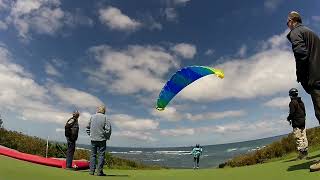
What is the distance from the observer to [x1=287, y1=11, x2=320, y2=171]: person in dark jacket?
6711mm

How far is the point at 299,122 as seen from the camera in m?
10.6

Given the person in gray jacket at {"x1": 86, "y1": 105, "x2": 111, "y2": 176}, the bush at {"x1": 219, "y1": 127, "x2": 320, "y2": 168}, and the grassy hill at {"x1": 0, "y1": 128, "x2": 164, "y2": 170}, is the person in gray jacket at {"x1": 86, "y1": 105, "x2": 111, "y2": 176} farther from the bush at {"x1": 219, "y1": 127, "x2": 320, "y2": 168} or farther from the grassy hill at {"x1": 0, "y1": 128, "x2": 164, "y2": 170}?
the bush at {"x1": 219, "y1": 127, "x2": 320, "y2": 168}

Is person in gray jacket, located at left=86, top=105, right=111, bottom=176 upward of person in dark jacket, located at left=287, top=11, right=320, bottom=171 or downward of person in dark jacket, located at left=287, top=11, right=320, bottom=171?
downward

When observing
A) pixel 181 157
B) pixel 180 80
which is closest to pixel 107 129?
pixel 180 80

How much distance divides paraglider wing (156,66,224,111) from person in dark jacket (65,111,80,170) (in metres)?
5.15

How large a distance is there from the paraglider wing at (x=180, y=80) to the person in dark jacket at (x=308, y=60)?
7.38m

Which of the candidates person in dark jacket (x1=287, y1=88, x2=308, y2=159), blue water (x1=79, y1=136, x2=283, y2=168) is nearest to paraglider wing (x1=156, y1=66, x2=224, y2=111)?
person in dark jacket (x1=287, y1=88, x2=308, y2=159)

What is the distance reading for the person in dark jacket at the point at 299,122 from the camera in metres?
10.6

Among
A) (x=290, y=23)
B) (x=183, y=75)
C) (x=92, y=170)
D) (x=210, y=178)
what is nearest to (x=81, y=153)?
(x=183, y=75)

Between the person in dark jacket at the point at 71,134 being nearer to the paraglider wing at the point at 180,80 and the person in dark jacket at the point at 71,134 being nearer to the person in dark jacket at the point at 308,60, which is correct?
the paraglider wing at the point at 180,80

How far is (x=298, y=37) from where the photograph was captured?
6.98 m

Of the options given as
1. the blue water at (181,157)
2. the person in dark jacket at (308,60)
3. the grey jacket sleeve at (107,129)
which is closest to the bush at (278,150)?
the grey jacket sleeve at (107,129)

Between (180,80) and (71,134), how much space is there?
5885 millimetres

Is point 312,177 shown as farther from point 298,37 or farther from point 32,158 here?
point 32,158
